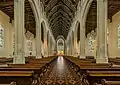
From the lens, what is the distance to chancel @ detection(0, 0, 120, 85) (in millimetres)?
5914

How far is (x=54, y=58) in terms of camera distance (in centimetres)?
2555

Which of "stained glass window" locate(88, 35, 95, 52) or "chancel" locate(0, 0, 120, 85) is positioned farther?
Result: "stained glass window" locate(88, 35, 95, 52)

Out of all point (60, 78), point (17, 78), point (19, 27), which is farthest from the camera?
point (19, 27)

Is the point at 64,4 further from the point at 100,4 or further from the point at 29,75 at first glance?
the point at 29,75

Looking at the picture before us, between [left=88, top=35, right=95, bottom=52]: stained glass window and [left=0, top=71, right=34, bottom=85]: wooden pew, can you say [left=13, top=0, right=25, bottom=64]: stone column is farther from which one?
[left=88, top=35, right=95, bottom=52]: stained glass window

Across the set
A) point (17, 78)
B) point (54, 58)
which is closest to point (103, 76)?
point (17, 78)

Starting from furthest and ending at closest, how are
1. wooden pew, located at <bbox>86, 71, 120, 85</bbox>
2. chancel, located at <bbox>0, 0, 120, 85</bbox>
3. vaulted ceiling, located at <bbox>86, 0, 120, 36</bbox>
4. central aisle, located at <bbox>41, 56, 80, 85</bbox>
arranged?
vaulted ceiling, located at <bbox>86, 0, 120, 36</bbox>
central aisle, located at <bbox>41, 56, 80, 85</bbox>
chancel, located at <bbox>0, 0, 120, 85</bbox>
wooden pew, located at <bbox>86, 71, 120, 85</bbox>

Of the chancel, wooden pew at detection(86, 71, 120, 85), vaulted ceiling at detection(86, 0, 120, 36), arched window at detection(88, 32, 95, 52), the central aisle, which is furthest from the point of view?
arched window at detection(88, 32, 95, 52)

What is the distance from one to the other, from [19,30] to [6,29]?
35.5ft

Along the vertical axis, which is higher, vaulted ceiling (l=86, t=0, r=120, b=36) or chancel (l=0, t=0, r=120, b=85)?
vaulted ceiling (l=86, t=0, r=120, b=36)

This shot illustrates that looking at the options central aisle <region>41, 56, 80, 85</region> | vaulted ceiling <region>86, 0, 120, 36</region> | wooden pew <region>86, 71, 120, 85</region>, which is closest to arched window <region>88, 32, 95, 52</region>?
vaulted ceiling <region>86, 0, 120, 36</region>

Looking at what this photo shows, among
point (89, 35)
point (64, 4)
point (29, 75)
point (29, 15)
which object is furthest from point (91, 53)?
point (29, 75)

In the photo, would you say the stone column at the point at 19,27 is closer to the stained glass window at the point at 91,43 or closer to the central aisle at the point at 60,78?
the central aisle at the point at 60,78

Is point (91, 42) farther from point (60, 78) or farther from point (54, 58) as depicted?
point (60, 78)
